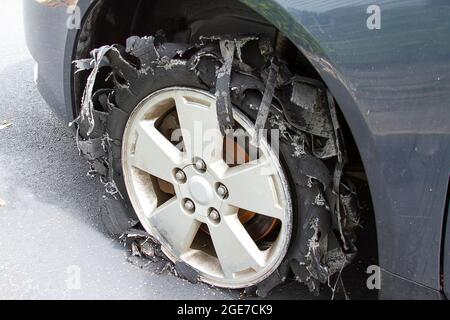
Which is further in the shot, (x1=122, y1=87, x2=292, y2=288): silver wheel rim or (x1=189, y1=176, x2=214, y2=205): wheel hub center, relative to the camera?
(x1=189, y1=176, x2=214, y2=205): wheel hub center

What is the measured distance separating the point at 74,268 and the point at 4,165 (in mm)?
984

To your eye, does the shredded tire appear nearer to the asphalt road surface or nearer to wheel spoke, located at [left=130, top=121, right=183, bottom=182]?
wheel spoke, located at [left=130, top=121, right=183, bottom=182]

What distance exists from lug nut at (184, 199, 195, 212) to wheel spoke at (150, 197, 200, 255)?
0.03m

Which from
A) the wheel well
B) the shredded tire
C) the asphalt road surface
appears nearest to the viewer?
the shredded tire

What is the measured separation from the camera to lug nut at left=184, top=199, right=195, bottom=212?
222 cm

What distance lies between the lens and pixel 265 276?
2145 mm

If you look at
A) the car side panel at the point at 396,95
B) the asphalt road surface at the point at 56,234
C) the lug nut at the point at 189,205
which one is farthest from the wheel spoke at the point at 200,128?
the asphalt road surface at the point at 56,234

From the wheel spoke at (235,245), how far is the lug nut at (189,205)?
0.34 ft

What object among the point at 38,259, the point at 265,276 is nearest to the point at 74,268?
the point at 38,259

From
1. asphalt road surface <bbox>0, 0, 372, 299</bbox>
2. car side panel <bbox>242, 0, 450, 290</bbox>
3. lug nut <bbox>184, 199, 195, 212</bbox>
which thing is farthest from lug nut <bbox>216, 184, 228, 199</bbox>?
car side panel <bbox>242, 0, 450, 290</bbox>

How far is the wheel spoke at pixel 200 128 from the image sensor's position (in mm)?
2049

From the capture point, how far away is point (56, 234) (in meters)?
2.63

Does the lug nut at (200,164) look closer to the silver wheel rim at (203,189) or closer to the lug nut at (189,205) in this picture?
the silver wheel rim at (203,189)
